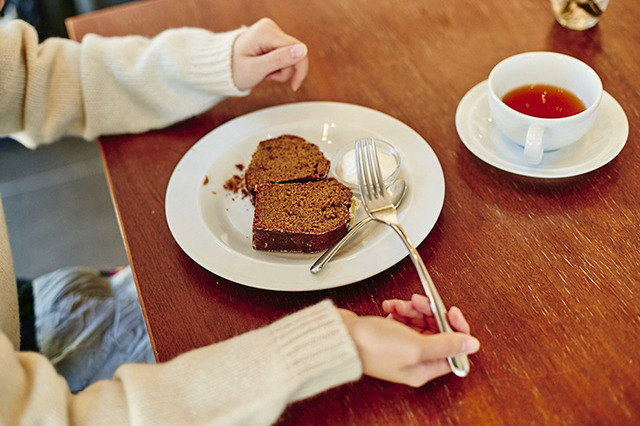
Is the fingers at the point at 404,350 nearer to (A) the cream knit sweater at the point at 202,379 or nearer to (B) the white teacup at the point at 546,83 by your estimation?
(A) the cream knit sweater at the point at 202,379

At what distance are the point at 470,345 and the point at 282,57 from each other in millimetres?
614

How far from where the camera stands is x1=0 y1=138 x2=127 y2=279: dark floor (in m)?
1.96

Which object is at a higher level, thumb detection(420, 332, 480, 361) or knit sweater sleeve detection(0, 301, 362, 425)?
thumb detection(420, 332, 480, 361)

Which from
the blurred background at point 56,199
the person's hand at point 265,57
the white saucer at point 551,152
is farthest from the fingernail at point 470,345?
the blurred background at point 56,199

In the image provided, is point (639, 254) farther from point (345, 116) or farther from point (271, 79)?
point (271, 79)

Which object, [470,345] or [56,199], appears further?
[56,199]

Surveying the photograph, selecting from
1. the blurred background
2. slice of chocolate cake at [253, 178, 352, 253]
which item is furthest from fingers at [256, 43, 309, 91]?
the blurred background

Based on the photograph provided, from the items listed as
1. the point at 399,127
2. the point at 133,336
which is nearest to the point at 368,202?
the point at 399,127

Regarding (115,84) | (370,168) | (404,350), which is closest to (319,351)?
(404,350)

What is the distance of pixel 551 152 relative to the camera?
0.91 metres

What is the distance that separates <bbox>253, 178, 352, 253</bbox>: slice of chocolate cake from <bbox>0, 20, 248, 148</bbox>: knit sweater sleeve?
0.27 meters

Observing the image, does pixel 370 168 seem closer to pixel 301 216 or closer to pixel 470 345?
pixel 301 216

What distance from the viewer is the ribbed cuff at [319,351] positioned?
64cm

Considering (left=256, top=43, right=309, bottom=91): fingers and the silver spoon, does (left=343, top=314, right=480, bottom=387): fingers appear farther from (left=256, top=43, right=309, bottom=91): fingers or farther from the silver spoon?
(left=256, top=43, right=309, bottom=91): fingers
